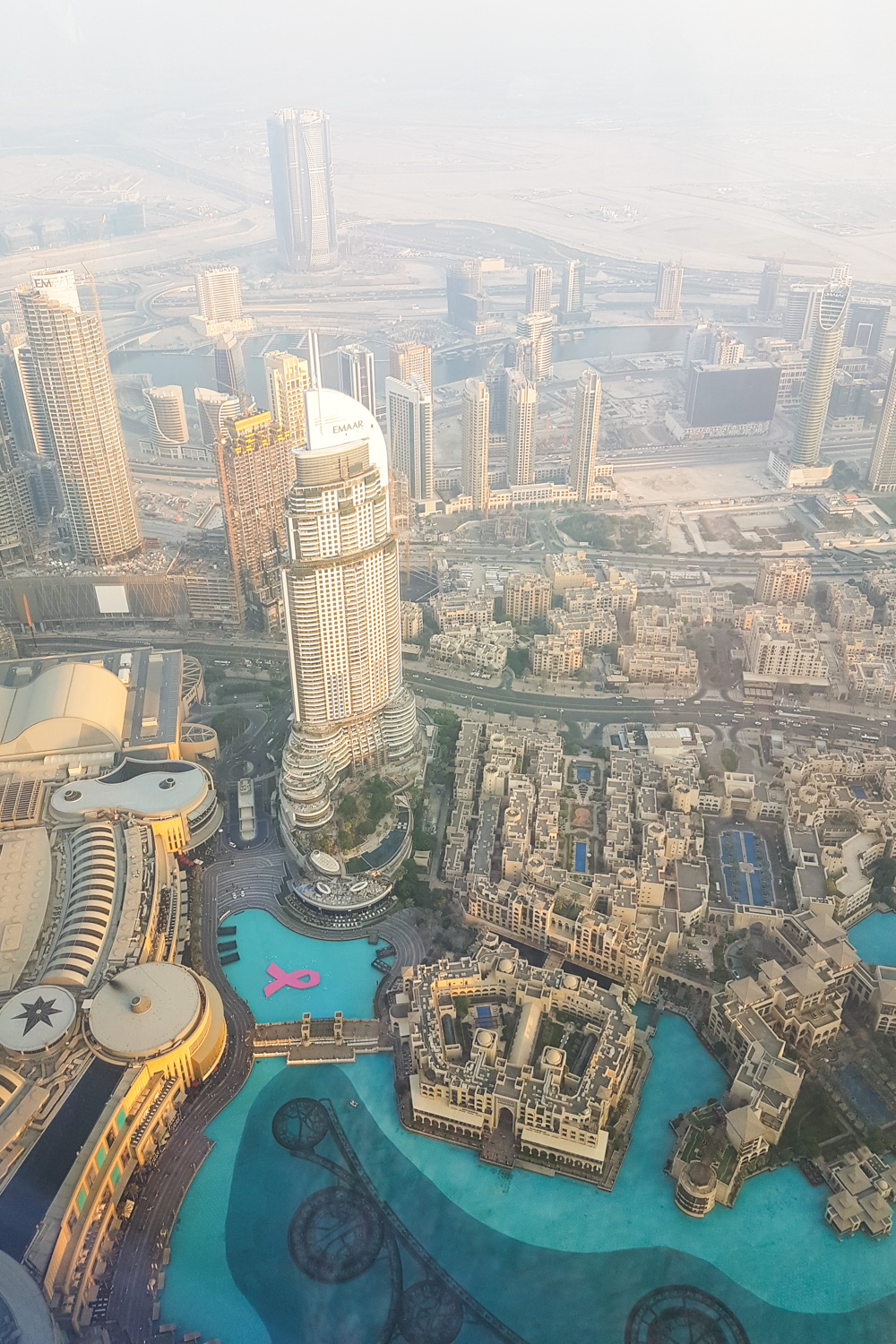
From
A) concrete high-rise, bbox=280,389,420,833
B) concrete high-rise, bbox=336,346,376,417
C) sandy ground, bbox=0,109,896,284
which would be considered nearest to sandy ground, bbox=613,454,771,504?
concrete high-rise, bbox=336,346,376,417

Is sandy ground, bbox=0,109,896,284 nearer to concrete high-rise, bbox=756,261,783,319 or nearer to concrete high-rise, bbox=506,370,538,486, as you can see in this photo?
A: concrete high-rise, bbox=756,261,783,319

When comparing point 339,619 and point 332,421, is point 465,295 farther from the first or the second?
point 339,619

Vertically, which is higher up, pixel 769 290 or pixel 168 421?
pixel 769 290

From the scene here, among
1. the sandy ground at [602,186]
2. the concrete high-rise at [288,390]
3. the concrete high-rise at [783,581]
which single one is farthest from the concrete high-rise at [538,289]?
the concrete high-rise at [783,581]

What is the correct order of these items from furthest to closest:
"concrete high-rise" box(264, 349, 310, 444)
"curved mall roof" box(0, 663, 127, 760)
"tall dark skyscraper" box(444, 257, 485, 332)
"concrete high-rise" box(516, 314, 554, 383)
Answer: "tall dark skyscraper" box(444, 257, 485, 332)
"concrete high-rise" box(516, 314, 554, 383)
"concrete high-rise" box(264, 349, 310, 444)
"curved mall roof" box(0, 663, 127, 760)

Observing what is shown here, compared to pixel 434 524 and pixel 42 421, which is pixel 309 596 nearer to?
pixel 434 524

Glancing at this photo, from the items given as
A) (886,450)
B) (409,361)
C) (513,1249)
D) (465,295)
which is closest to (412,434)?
(409,361)

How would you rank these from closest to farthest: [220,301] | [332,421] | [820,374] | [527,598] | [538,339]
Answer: [332,421], [527,598], [820,374], [538,339], [220,301]
